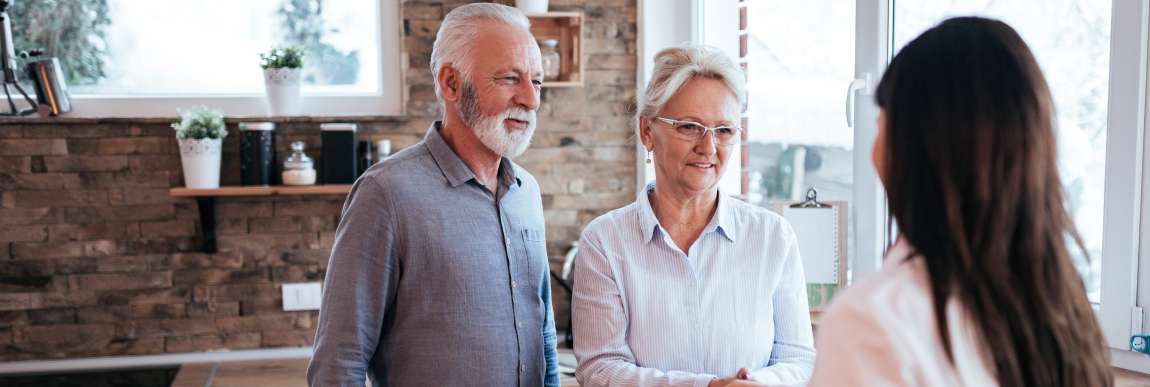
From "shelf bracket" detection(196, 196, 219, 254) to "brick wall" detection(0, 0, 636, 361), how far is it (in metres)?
0.03

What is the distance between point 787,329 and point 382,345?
0.75 meters

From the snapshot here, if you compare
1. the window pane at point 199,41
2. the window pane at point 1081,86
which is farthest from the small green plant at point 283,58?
the window pane at point 1081,86

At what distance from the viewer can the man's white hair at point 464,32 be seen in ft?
4.48

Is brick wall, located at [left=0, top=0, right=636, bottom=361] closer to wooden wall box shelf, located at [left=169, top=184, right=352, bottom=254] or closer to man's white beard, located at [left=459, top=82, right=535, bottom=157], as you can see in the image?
wooden wall box shelf, located at [left=169, top=184, right=352, bottom=254]

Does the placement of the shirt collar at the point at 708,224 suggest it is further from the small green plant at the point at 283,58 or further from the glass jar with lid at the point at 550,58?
the small green plant at the point at 283,58

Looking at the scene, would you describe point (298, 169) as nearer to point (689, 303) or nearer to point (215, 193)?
point (215, 193)

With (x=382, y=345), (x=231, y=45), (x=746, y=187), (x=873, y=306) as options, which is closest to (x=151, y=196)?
(x=231, y=45)

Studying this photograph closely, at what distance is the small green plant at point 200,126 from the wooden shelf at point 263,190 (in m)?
0.18

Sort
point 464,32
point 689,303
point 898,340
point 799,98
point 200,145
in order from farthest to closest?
point 200,145 → point 799,98 → point 464,32 → point 689,303 → point 898,340

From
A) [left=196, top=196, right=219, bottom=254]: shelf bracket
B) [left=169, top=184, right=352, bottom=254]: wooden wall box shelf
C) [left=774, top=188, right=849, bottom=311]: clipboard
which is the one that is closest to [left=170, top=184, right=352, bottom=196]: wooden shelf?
[left=169, top=184, right=352, bottom=254]: wooden wall box shelf

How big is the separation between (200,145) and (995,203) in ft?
7.76

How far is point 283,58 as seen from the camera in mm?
2432

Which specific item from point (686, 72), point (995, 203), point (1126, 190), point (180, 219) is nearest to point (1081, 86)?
point (1126, 190)

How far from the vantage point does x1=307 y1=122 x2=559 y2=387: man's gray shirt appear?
3.96 ft
